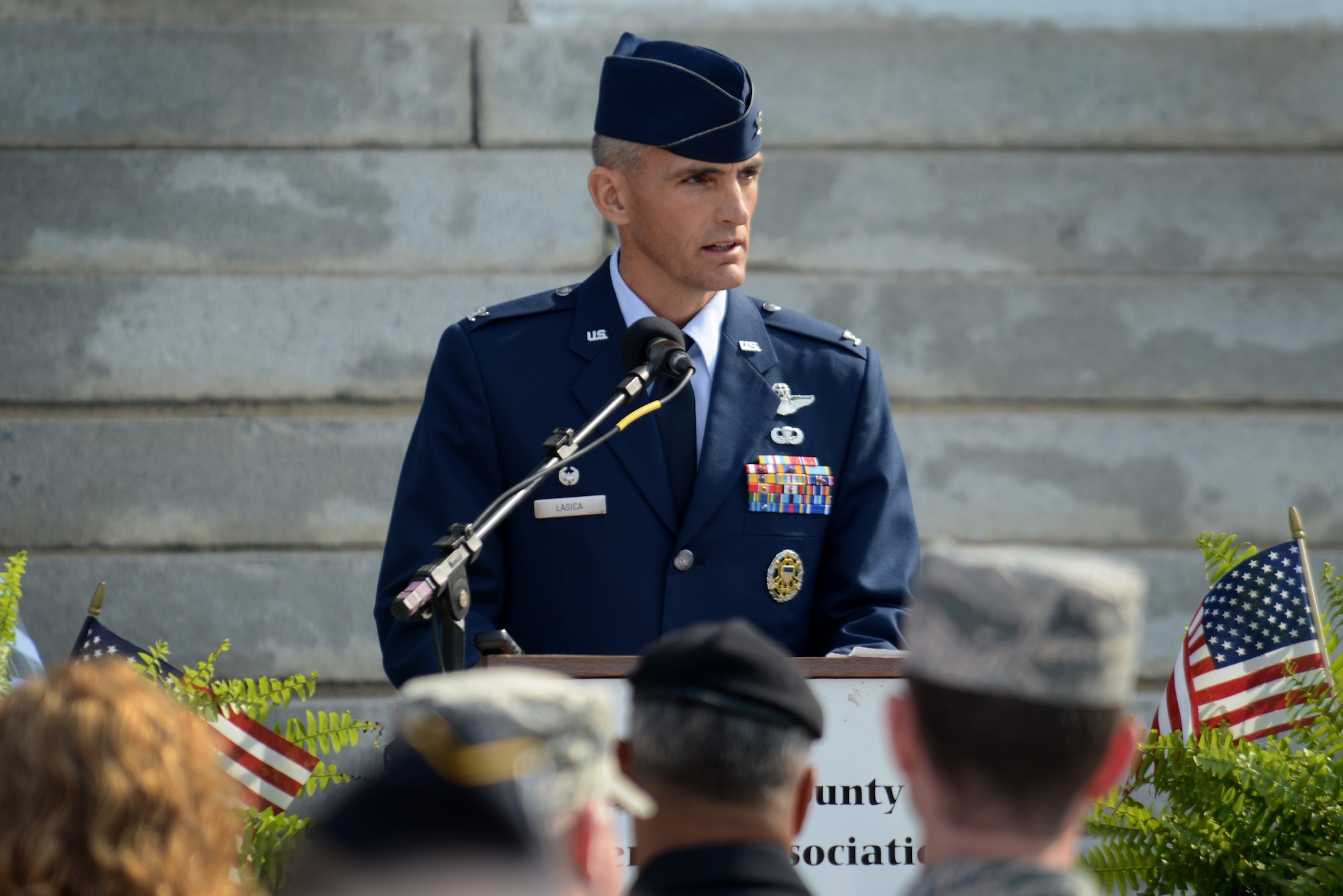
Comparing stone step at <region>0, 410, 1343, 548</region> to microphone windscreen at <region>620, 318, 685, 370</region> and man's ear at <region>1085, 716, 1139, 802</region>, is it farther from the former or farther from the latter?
man's ear at <region>1085, 716, 1139, 802</region>

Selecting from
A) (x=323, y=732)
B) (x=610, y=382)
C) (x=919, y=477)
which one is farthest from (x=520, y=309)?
(x=919, y=477)

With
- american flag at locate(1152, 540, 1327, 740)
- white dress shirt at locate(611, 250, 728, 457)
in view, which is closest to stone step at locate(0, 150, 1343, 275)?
white dress shirt at locate(611, 250, 728, 457)

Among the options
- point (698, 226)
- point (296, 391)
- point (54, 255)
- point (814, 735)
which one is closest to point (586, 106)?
point (296, 391)

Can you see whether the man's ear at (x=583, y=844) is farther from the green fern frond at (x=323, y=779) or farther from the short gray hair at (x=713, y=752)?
the green fern frond at (x=323, y=779)

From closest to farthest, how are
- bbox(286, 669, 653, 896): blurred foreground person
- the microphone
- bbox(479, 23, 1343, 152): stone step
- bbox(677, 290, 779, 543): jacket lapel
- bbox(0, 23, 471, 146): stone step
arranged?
bbox(286, 669, 653, 896): blurred foreground person < the microphone < bbox(677, 290, 779, 543): jacket lapel < bbox(0, 23, 471, 146): stone step < bbox(479, 23, 1343, 152): stone step

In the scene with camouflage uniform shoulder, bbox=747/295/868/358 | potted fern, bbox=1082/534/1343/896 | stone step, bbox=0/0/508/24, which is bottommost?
potted fern, bbox=1082/534/1343/896

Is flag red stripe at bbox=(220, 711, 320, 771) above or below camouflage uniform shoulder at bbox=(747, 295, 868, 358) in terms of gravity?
below

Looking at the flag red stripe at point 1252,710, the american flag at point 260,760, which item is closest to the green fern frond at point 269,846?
the american flag at point 260,760

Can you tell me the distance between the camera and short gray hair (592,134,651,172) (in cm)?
314

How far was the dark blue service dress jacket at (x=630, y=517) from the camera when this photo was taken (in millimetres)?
2938

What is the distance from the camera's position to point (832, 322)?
542cm

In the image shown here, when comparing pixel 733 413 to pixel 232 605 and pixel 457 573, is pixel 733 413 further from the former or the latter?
pixel 232 605

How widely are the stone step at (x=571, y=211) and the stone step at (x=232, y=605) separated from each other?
Result: 985 mm

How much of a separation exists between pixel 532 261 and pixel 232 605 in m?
1.52
